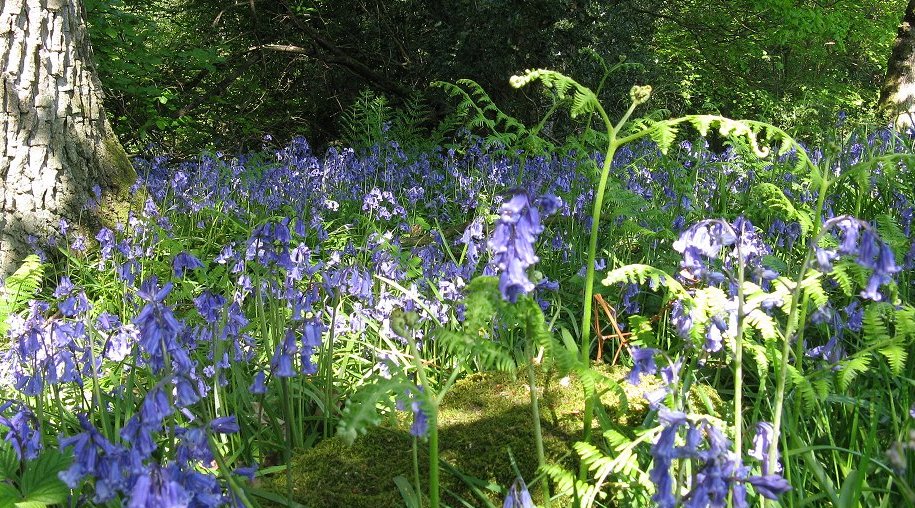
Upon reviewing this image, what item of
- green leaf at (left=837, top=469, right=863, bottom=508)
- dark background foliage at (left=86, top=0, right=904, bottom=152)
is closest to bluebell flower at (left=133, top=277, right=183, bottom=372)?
green leaf at (left=837, top=469, right=863, bottom=508)

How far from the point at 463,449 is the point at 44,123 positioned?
3.92m

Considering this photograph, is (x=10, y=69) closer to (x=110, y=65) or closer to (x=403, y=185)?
(x=403, y=185)

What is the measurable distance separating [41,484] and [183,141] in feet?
34.6

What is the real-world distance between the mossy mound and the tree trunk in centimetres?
336

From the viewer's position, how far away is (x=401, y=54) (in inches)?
427

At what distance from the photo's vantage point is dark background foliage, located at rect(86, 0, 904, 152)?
29.1 ft

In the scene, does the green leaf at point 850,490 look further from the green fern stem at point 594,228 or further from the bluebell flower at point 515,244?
the bluebell flower at point 515,244

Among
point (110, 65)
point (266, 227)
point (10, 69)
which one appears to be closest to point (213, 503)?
point (266, 227)

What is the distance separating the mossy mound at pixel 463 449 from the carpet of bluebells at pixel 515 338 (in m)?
0.09

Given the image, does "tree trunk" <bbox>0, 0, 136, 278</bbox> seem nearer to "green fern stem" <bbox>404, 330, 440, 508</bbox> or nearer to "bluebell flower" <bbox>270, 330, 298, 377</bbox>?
"bluebell flower" <bbox>270, 330, 298, 377</bbox>

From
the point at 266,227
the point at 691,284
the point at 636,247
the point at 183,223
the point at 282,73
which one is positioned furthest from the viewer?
the point at 282,73

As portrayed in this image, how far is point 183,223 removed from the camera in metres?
5.68

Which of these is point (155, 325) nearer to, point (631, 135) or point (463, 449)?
point (463, 449)

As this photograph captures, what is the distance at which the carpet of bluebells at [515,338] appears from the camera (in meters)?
1.50
